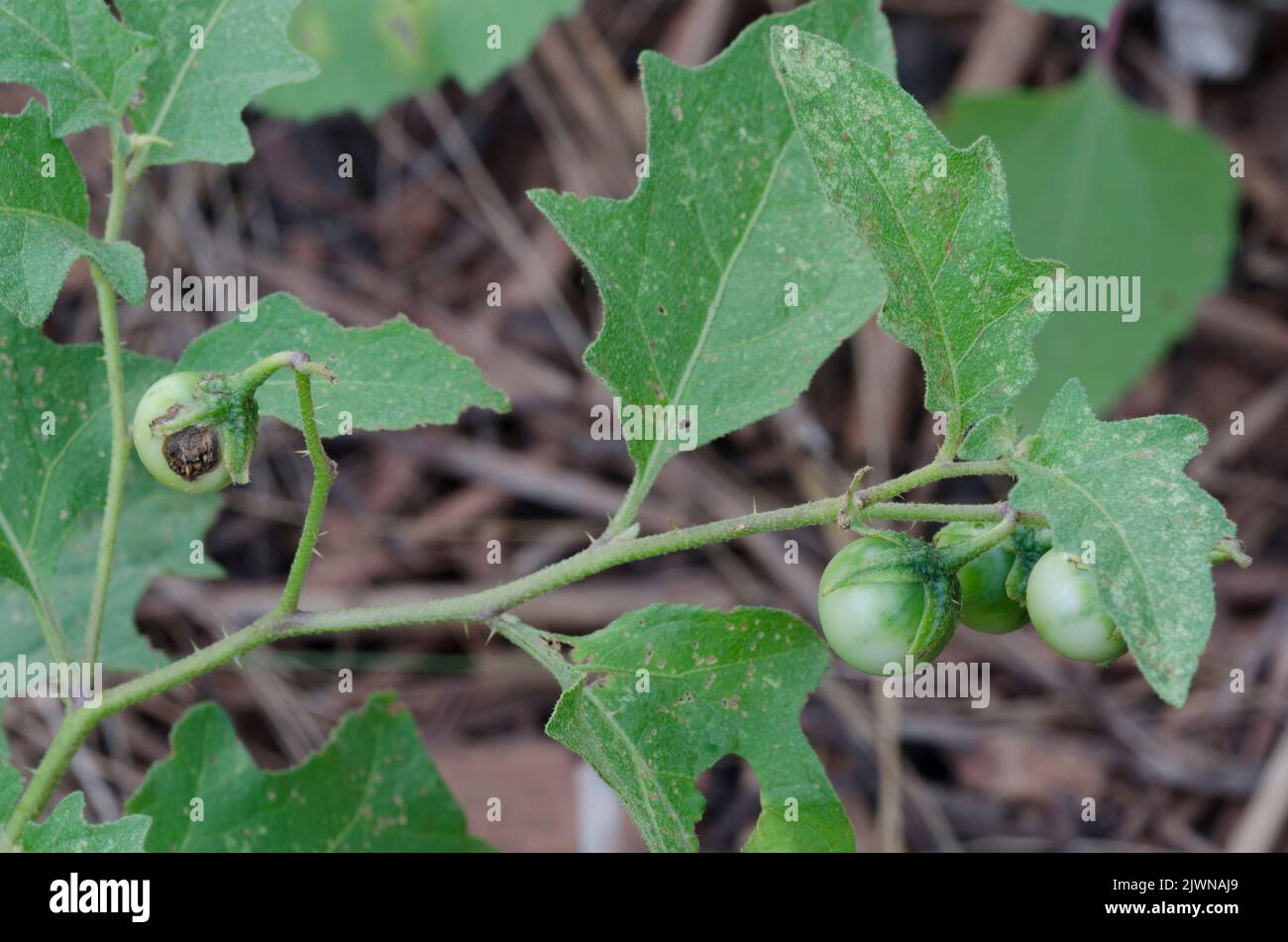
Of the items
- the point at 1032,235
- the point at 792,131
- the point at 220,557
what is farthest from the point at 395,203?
the point at 792,131

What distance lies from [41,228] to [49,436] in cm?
48

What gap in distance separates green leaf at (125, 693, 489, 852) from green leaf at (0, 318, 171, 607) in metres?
0.43

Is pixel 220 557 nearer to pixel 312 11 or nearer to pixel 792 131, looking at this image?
pixel 312 11

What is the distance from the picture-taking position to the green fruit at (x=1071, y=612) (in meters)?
1.66

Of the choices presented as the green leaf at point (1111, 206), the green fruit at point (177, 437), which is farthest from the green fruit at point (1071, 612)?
the green leaf at point (1111, 206)

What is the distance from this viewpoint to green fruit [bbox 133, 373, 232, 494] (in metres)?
1.76

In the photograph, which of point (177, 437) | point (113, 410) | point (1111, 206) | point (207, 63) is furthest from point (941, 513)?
point (1111, 206)

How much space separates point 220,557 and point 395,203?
46.5 inches

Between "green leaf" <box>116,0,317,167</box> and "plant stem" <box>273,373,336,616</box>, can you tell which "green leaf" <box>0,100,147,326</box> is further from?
"plant stem" <box>273,373,336,616</box>

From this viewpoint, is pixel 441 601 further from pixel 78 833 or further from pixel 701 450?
pixel 701 450

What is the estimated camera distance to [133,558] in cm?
253

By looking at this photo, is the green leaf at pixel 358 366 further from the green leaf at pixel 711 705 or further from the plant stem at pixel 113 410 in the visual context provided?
the green leaf at pixel 711 705

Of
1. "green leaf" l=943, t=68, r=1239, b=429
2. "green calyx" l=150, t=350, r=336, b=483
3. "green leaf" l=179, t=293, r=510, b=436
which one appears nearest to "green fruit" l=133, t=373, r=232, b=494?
"green calyx" l=150, t=350, r=336, b=483

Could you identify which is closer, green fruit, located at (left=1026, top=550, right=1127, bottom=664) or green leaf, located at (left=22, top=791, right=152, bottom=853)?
green fruit, located at (left=1026, top=550, right=1127, bottom=664)
